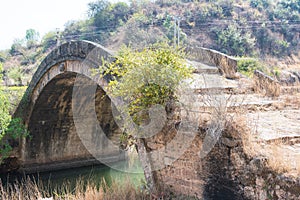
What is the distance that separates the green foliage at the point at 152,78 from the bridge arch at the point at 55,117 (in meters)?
5.44

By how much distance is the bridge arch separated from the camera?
12.8 meters

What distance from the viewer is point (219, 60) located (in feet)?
33.1

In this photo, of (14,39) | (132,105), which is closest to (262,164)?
(132,105)

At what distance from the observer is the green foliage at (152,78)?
5.85 meters

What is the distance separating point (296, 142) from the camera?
17.2 feet

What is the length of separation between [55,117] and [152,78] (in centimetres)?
1053

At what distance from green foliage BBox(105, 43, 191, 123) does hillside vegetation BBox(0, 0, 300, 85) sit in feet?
Result: 85.1

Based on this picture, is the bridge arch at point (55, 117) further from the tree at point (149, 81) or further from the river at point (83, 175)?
the tree at point (149, 81)

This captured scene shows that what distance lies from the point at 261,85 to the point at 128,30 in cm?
2749

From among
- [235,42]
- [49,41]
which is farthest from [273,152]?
[49,41]

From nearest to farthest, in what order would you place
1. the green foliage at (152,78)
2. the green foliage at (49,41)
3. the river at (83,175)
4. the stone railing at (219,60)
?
the green foliage at (152,78), the stone railing at (219,60), the river at (83,175), the green foliage at (49,41)

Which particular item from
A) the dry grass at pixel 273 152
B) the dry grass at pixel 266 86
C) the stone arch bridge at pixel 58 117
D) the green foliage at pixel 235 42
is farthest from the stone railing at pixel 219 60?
the green foliage at pixel 235 42

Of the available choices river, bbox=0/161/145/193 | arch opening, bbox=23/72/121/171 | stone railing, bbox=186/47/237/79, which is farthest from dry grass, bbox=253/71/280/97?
arch opening, bbox=23/72/121/171

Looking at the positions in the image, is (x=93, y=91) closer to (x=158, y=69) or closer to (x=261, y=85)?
(x=261, y=85)
